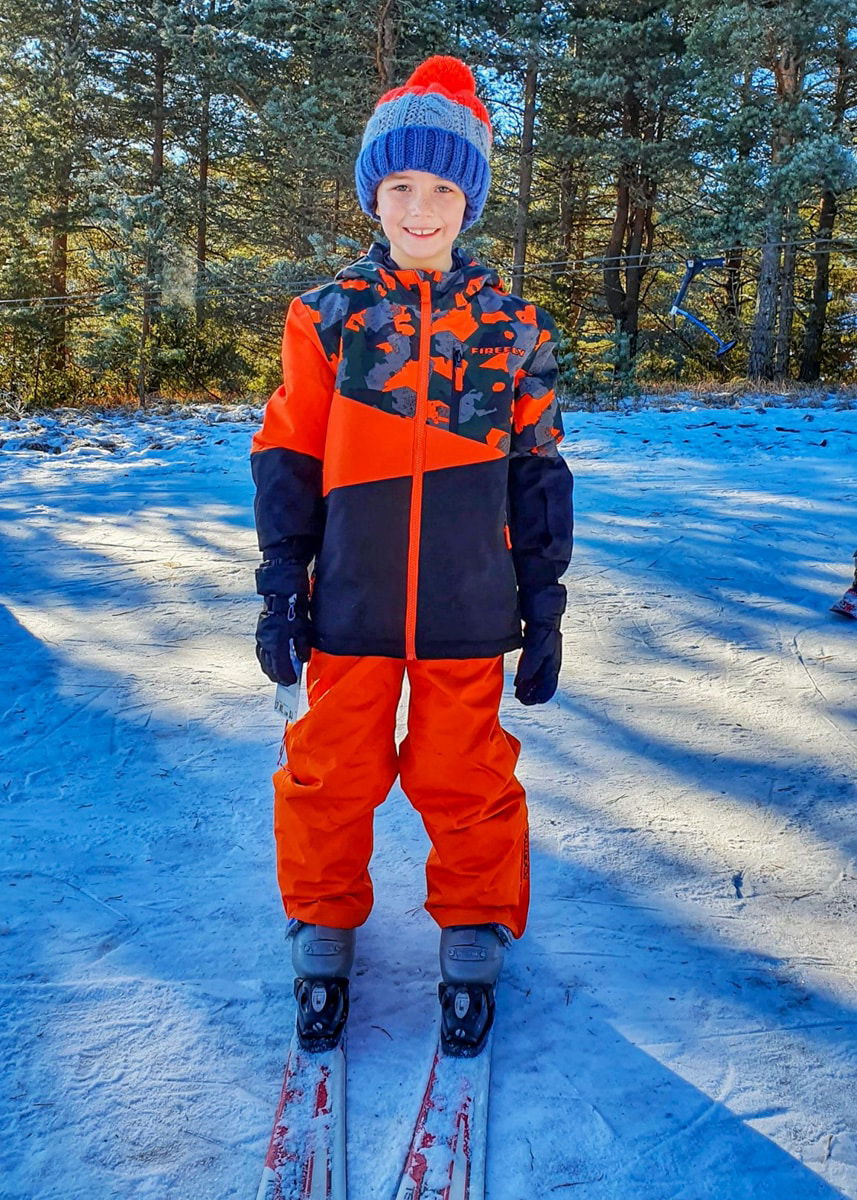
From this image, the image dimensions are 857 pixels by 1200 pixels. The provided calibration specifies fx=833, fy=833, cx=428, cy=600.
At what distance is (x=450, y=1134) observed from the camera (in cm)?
132

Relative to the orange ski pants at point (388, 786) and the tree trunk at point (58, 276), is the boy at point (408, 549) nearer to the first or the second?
the orange ski pants at point (388, 786)

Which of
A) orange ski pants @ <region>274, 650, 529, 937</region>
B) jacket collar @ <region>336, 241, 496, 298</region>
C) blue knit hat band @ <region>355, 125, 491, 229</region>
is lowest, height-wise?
orange ski pants @ <region>274, 650, 529, 937</region>

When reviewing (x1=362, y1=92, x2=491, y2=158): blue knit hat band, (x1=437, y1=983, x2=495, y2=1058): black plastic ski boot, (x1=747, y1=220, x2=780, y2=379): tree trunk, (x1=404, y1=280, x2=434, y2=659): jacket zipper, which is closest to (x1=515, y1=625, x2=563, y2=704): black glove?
(x1=404, y1=280, x2=434, y2=659): jacket zipper

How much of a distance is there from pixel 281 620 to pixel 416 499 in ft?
1.17

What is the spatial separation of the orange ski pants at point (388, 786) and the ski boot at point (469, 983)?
0.03 metres

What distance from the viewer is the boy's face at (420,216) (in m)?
1.66

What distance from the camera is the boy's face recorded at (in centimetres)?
166

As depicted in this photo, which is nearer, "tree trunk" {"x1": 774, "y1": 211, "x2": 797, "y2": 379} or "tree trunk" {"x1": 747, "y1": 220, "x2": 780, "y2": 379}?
"tree trunk" {"x1": 747, "y1": 220, "x2": 780, "y2": 379}

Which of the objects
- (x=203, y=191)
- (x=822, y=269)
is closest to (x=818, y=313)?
(x=822, y=269)

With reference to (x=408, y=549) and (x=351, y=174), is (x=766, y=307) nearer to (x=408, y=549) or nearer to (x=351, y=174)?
(x=351, y=174)

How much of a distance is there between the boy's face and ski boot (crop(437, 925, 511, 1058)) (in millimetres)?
1340

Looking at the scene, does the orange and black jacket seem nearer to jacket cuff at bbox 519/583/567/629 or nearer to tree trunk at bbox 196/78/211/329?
jacket cuff at bbox 519/583/567/629

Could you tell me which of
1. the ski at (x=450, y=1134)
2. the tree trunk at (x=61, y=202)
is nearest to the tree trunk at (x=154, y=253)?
the tree trunk at (x=61, y=202)

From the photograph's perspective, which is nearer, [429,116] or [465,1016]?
[465,1016]
